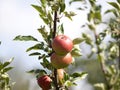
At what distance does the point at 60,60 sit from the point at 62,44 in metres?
0.13

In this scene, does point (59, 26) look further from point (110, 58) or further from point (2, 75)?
point (110, 58)

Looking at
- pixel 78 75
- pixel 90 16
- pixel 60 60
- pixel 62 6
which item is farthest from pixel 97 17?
pixel 60 60

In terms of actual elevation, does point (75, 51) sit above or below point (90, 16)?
above

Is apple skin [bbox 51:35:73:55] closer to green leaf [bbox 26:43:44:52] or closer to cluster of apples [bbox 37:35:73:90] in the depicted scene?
cluster of apples [bbox 37:35:73:90]

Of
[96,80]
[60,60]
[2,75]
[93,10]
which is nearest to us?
[60,60]

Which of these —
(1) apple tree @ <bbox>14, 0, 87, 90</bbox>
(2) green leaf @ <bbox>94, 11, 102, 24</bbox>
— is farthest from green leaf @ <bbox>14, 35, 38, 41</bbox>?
(2) green leaf @ <bbox>94, 11, 102, 24</bbox>

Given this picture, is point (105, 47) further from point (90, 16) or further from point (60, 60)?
point (60, 60)

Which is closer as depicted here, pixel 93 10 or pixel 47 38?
pixel 47 38

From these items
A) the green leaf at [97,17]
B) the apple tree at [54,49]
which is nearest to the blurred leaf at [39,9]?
the apple tree at [54,49]

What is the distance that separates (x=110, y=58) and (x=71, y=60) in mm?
2139

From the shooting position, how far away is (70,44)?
2916 mm

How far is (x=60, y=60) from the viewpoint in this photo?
2.81 m

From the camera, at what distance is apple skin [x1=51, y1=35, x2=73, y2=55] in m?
2.76

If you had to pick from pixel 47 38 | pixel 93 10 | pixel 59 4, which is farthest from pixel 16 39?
pixel 93 10
